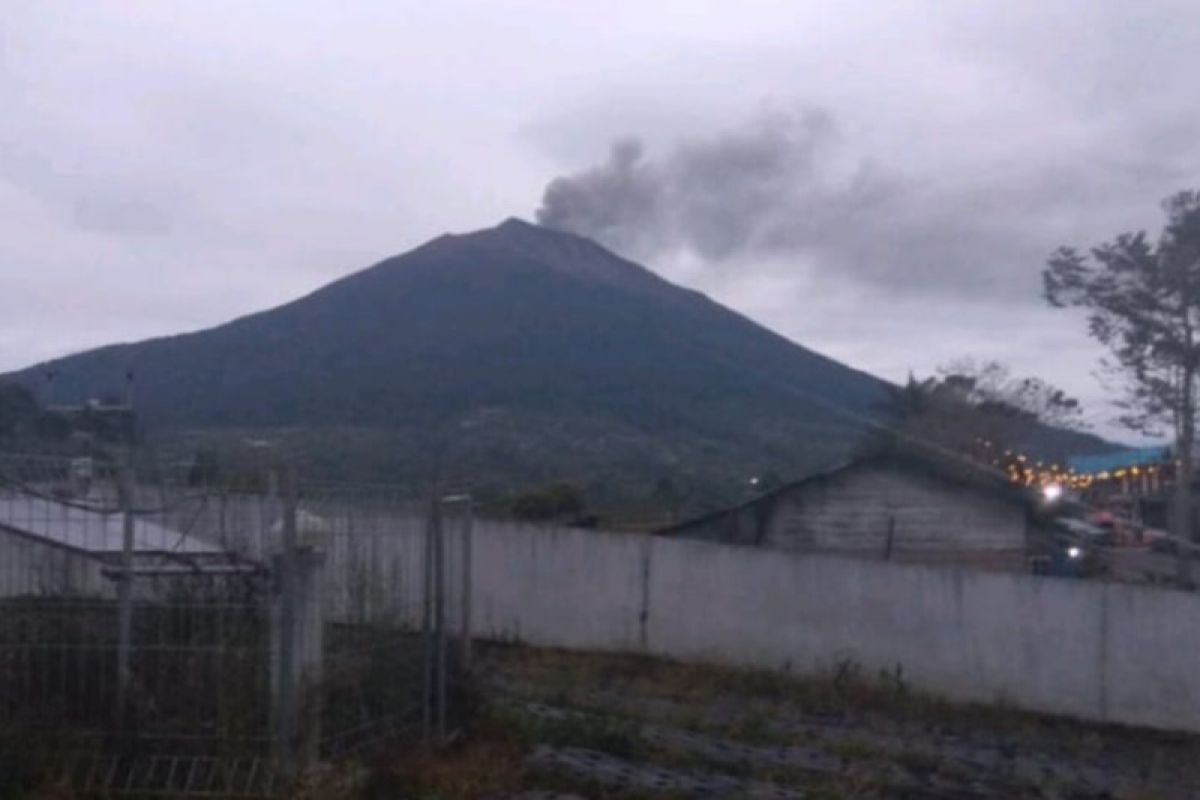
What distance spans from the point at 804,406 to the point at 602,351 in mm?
10035

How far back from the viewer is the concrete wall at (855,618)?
85.1ft

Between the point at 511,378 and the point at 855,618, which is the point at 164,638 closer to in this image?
the point at 855,618

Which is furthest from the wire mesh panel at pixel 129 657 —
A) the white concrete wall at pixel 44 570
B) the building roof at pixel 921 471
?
the building roof at pixel 921 471

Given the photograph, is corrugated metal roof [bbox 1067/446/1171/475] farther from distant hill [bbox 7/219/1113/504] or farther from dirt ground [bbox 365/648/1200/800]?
dirt ground [bbox 365/648/1200/800]

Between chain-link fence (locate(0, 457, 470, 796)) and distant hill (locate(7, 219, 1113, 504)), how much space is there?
27459 mm

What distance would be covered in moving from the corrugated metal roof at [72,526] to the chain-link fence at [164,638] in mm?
12

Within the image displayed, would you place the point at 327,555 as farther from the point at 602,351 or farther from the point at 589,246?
the point at 589,246

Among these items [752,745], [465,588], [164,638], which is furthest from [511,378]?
[164,638]

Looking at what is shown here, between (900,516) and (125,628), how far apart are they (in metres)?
28.1

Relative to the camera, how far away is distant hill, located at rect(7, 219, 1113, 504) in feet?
204

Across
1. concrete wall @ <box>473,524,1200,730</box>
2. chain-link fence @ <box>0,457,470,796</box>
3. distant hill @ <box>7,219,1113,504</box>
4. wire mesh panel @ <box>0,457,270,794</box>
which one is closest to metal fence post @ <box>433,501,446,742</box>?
chain-link fence @ <box>0,457,470,796</box>

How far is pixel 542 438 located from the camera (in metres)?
70.8

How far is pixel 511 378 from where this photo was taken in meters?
81.3

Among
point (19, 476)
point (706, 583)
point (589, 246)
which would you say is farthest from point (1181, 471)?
point (589, 246)
